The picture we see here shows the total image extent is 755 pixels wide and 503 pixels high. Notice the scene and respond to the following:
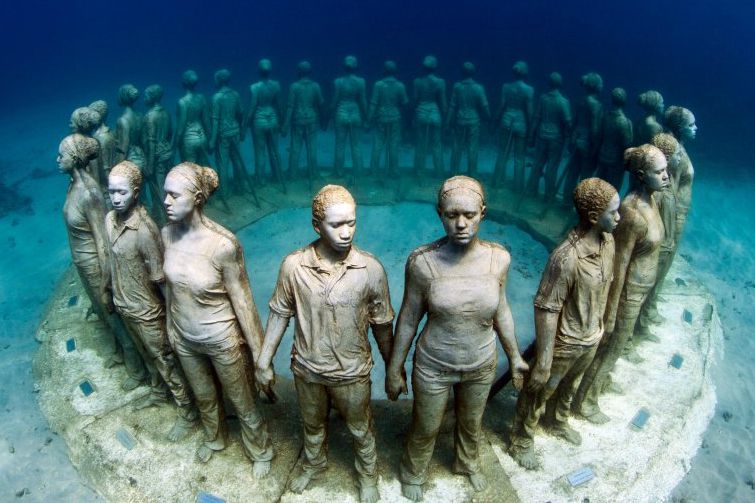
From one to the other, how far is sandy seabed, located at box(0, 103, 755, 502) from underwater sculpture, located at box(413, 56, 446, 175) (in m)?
1.62

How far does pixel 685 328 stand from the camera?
699 centimetres

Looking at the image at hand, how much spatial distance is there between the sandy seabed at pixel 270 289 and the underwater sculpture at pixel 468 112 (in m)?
1.79

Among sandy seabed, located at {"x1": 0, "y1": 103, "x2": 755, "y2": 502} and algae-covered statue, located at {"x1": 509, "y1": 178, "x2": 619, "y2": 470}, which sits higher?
algae-covered statue, located at {"x1": 509, "y1": 178, "x2": 619, "y2": 470}

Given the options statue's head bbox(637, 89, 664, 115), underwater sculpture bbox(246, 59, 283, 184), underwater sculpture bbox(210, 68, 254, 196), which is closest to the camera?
statue's head bbox(637, 89, 664, 115)

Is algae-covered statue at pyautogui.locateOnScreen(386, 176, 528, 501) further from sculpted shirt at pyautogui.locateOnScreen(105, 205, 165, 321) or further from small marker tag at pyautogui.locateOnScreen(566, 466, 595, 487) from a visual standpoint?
sculpted shirt at pyautogui.locateOnScreen(105, 205, 165, 321)

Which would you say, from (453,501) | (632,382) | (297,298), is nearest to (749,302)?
(632,382)

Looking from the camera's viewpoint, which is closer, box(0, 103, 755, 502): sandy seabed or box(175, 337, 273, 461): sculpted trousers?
box(175, 337, 273, 461): sculpted trousers

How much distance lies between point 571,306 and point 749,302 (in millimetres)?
5776

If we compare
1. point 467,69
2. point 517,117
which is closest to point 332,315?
point 517,117

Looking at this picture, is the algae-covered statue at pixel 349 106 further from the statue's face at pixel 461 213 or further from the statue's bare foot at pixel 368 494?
the statue's bare foot at pixel 368 494

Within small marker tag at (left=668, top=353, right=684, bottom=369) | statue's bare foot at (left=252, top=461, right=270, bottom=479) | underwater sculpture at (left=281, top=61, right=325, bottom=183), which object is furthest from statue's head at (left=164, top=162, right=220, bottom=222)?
underwater sculpture at (left=281, top=61, right=325, bottom=183)

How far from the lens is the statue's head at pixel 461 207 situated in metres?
3.60

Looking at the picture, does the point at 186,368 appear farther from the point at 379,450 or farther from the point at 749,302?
the point at 749,302

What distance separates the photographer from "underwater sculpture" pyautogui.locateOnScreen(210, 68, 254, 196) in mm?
9758
